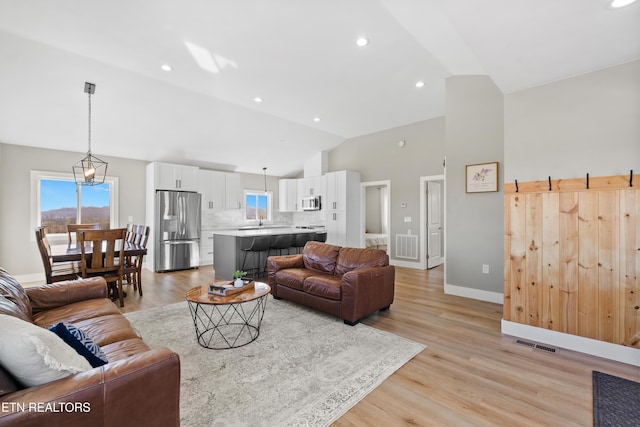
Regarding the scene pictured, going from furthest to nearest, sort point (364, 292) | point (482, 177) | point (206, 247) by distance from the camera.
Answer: point (206, 247)
point (482, 177)
point (364, 292)

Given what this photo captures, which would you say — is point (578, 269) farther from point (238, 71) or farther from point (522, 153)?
point (238, 71)

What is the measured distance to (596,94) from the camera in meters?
2.57

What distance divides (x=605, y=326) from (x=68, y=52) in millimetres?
6376

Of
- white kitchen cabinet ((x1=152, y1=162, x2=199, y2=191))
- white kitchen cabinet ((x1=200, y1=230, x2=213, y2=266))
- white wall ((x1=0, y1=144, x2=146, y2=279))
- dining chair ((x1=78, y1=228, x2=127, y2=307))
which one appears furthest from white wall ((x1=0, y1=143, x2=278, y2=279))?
white kitchen cabinet ((x1=200, y1=230, x2=213, y2=266))

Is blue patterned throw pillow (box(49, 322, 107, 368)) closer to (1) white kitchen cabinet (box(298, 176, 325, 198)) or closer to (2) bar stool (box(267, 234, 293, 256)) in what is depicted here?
(2) bar stool (box(267, 234, 293, 256))

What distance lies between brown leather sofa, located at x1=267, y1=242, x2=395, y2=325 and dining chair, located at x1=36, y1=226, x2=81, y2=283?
2590mm

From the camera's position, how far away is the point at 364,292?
317 cm

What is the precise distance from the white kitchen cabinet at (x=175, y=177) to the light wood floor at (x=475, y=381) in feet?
17.5

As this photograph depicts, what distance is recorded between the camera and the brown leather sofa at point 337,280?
3.12 m

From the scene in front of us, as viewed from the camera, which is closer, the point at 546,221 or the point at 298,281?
the point at 546,221

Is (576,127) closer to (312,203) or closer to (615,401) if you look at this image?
(615,401)

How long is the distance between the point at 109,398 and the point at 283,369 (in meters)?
1.41

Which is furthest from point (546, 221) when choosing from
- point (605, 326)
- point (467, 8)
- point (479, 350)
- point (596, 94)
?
point (467, 8)

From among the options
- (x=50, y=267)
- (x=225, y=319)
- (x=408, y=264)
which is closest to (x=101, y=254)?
(x=50, y=267)
